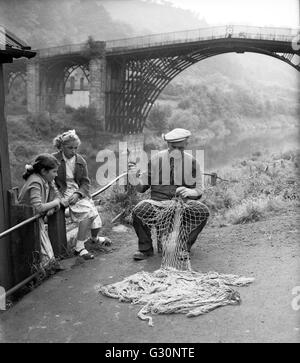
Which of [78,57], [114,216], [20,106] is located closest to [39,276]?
[114,216]

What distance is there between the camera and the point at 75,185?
5.06 m

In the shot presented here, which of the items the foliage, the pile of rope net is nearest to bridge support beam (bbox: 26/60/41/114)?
the foliage

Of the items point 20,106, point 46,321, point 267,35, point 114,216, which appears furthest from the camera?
point 20,106

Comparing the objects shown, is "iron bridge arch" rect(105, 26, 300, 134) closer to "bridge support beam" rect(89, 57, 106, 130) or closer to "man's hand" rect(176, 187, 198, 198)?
"bridge support beam" rect(89, 57, 106, 130)

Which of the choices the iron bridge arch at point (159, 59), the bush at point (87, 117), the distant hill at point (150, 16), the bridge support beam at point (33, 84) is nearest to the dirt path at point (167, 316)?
the iron bridge arch at point (159, 59)

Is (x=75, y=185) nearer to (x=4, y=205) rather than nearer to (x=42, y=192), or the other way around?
(x=42, y=192)

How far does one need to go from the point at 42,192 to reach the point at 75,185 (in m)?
0.51

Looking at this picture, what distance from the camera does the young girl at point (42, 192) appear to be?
452cm

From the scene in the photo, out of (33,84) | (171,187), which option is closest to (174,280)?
(171,187)

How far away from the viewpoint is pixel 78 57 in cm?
3516

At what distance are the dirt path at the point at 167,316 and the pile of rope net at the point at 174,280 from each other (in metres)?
0.09

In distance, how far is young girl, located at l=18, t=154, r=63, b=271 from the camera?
14.8 feet
